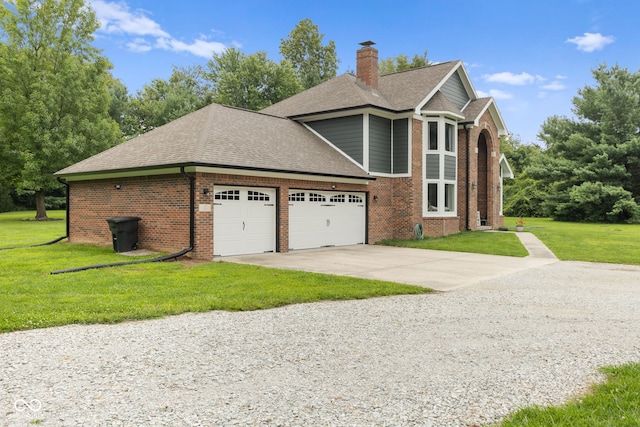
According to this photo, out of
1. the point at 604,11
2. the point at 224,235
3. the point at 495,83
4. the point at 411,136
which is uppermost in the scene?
the point at 495,83

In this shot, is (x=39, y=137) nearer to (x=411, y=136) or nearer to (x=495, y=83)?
(x=411, y=136)

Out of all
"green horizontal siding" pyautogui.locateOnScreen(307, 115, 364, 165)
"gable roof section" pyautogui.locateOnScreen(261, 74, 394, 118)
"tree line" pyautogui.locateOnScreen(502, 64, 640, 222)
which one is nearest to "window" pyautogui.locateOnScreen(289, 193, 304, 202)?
"green horizontal siding" pyautogui.locateOnScreen(307, 115, 364, 165)

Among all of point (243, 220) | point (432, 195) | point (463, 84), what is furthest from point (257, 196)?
point (463, 84)

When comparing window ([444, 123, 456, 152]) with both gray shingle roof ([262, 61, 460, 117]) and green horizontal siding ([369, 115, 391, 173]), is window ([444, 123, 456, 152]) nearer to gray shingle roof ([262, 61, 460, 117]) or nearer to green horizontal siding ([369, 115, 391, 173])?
gray shingle roof ([262, 61, 460, 117])

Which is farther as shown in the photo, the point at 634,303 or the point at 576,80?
the point at 576,80

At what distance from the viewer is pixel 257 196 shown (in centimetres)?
1425

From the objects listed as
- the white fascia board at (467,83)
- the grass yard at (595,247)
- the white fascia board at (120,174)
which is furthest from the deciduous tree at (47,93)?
the grass yard at (595,247)

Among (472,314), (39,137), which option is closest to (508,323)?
(472,314)

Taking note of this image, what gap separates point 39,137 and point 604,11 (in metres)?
32.7

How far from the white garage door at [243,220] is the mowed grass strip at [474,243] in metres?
→ 5.57

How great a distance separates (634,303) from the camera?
7613 millimetres

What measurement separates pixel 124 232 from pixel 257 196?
13.2 ft

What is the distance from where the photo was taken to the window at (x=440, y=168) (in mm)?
19359

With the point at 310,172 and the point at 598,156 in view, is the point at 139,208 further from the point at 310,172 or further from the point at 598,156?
the point at 598,156
